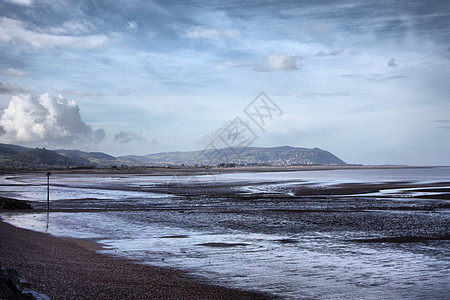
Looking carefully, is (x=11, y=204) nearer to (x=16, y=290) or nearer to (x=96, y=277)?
(x=96, y=277)

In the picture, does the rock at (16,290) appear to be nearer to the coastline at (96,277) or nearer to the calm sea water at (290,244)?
the coastline at (96,277)

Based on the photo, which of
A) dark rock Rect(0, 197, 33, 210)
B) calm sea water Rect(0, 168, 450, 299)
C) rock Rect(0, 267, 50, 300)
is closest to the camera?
rock Rect(0, 267, 50, 300)

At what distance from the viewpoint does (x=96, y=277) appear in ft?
32.6

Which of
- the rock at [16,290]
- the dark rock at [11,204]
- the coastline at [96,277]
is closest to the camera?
the rock at [16,290]

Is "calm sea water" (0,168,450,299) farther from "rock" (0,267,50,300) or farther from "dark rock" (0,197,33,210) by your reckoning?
"rock" (0,267,50,300)

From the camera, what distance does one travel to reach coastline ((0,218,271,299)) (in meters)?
8.66

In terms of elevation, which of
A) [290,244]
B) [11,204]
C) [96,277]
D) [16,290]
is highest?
[16,290]

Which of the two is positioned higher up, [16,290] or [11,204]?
[16,290]

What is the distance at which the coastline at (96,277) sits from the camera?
8.66 meters

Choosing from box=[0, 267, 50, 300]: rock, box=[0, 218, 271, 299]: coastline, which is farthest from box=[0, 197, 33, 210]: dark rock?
box=[0, 267, 50, 300]: rock

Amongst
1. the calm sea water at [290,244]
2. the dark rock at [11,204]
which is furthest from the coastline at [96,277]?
the dark rock at [11,204]

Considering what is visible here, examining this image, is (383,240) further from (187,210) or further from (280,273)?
(187,210)

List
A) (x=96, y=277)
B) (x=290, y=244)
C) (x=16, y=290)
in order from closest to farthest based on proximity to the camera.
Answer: (x=16, y=290) < (x=96, y=277) < (x=290, y=244)

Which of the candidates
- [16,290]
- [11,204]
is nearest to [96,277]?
[16,290]
